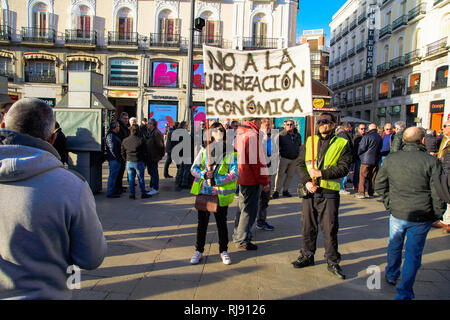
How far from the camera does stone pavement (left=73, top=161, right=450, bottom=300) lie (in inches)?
122

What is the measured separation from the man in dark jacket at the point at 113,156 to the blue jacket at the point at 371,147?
19.8 feet

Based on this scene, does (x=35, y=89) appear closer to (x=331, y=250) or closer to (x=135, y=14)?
(x=135, y=14)

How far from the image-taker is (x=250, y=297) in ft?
9.82

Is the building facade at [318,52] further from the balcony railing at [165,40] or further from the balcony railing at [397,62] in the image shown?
the balcony railing at [165,40]

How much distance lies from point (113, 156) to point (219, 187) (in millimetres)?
3996

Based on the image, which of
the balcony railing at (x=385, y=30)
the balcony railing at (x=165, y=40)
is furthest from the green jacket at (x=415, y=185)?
the balcony railing at (x=385, y=30)

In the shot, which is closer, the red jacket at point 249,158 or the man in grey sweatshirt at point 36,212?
the man in grey sweatshirt at point 36,212

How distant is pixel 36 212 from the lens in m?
1.34

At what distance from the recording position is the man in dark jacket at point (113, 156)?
682cm

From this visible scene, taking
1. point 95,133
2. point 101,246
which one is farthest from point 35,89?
point 101,246

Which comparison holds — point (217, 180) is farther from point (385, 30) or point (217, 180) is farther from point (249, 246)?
point (385, 30)

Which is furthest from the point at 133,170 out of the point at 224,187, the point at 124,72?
the point at 124,72

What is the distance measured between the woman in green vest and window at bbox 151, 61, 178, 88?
2096cm
